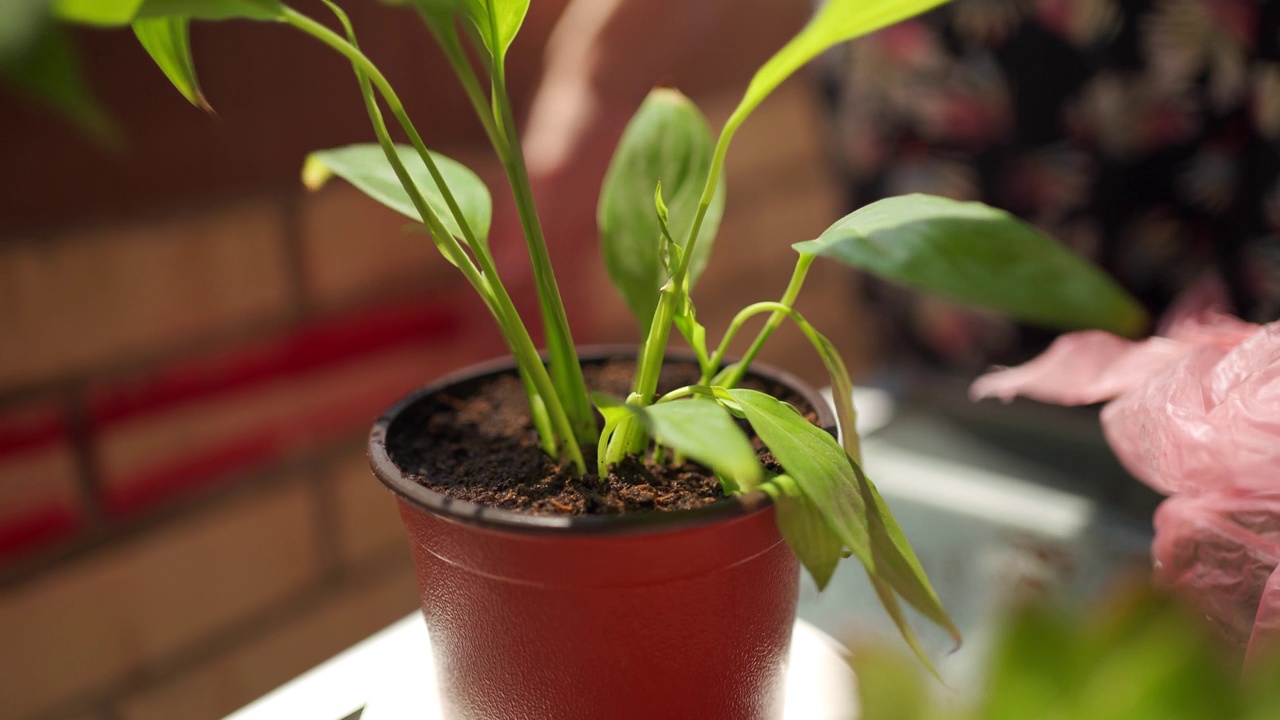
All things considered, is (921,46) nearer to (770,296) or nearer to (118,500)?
(770,296)

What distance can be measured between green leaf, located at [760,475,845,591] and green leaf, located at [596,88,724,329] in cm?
18

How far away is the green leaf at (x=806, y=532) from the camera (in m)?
0.33

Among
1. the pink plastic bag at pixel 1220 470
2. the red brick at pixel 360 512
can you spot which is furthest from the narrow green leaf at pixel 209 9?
the red brick at pixel 360 512

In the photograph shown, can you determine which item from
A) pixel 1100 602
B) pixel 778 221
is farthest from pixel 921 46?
pixel 1100 602

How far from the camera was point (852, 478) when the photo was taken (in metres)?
0.36

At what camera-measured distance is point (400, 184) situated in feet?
1.51

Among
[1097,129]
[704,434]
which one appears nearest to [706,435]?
[704,434]

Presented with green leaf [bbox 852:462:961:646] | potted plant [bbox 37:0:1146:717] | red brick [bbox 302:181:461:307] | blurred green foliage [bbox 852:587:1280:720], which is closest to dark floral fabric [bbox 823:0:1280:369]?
red brick [bbox 302:181:461:307]

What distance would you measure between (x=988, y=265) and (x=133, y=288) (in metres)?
0.85

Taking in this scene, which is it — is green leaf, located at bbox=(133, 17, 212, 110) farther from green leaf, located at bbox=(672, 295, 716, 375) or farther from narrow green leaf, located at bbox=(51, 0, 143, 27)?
green leaf, located at bbox=(672, 295, 716, 375)

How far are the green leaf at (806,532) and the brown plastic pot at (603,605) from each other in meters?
0.02

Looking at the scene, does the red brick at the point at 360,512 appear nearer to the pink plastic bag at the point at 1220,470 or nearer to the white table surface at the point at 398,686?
the white table surface at the point at 398,686

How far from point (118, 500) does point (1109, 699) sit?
0.97 m

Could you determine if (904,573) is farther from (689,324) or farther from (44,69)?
(44,69)
